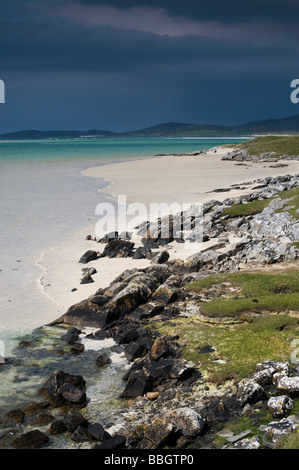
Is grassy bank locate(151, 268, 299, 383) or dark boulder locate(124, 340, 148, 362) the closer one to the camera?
grassy bank locate(151, 268, 299, 383)

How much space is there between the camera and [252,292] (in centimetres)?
1683

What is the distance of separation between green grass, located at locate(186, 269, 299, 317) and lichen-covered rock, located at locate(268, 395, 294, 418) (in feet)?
17.7

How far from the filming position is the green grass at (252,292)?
15.5 m

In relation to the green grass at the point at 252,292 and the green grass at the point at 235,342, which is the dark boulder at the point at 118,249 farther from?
the green grass at the point at 235,342

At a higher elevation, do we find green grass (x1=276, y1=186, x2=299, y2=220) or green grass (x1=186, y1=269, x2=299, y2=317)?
green grass (x1=276, y1=186, x2=299, y2=220)

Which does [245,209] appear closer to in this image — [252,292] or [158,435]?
[252,292]

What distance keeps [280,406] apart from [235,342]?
3.65 meters

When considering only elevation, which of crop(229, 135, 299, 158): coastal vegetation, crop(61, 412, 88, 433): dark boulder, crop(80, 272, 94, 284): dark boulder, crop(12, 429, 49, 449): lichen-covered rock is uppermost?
crop(229, 135, 299, 158): coastal vegetation

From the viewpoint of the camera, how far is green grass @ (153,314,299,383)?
12.1 m

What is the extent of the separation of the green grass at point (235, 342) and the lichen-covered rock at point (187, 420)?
1899 mm

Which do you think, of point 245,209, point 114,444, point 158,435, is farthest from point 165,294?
point 245,209

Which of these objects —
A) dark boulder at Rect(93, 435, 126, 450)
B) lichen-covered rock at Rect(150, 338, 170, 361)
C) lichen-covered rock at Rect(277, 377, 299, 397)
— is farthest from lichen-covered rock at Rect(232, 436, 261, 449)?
lichen-covered rock at Rect(150, 338, 170, 361)

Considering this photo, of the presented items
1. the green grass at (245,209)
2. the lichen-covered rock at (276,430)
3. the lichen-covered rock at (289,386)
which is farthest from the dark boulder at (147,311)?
the green grass at (245,209)

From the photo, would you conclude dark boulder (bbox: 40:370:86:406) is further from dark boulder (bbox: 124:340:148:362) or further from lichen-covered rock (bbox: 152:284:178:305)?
lichen-covered rock (bbox: 152:284:178:305)
